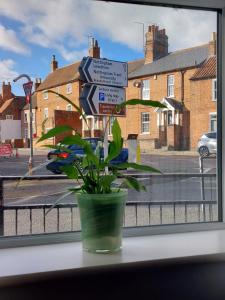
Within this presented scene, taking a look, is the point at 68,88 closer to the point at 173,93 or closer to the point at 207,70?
the point at 173,93

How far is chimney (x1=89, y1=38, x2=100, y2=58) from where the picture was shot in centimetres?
167

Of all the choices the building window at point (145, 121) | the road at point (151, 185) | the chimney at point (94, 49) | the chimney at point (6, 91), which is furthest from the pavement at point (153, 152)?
the chimney at point (94, 49)

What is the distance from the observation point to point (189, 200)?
181 cm

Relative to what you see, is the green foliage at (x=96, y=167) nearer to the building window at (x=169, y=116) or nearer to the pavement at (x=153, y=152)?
the pavement at (x=153, y=152)

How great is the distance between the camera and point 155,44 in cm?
178

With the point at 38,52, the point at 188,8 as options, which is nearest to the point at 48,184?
the point at 38,52

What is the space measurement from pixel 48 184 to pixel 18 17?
2.60 feet

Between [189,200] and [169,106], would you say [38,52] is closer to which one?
[169,106]

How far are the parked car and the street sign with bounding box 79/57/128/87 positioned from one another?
0.51 meters

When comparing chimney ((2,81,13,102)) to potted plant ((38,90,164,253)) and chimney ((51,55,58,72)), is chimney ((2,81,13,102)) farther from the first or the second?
potted plant ((38,90,164,253))

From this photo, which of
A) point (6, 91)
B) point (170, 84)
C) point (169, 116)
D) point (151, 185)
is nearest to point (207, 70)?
point (170, 84)

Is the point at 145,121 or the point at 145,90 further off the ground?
the point at 145,90

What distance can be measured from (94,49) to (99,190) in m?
0.71

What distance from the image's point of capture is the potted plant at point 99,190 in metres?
1.38
